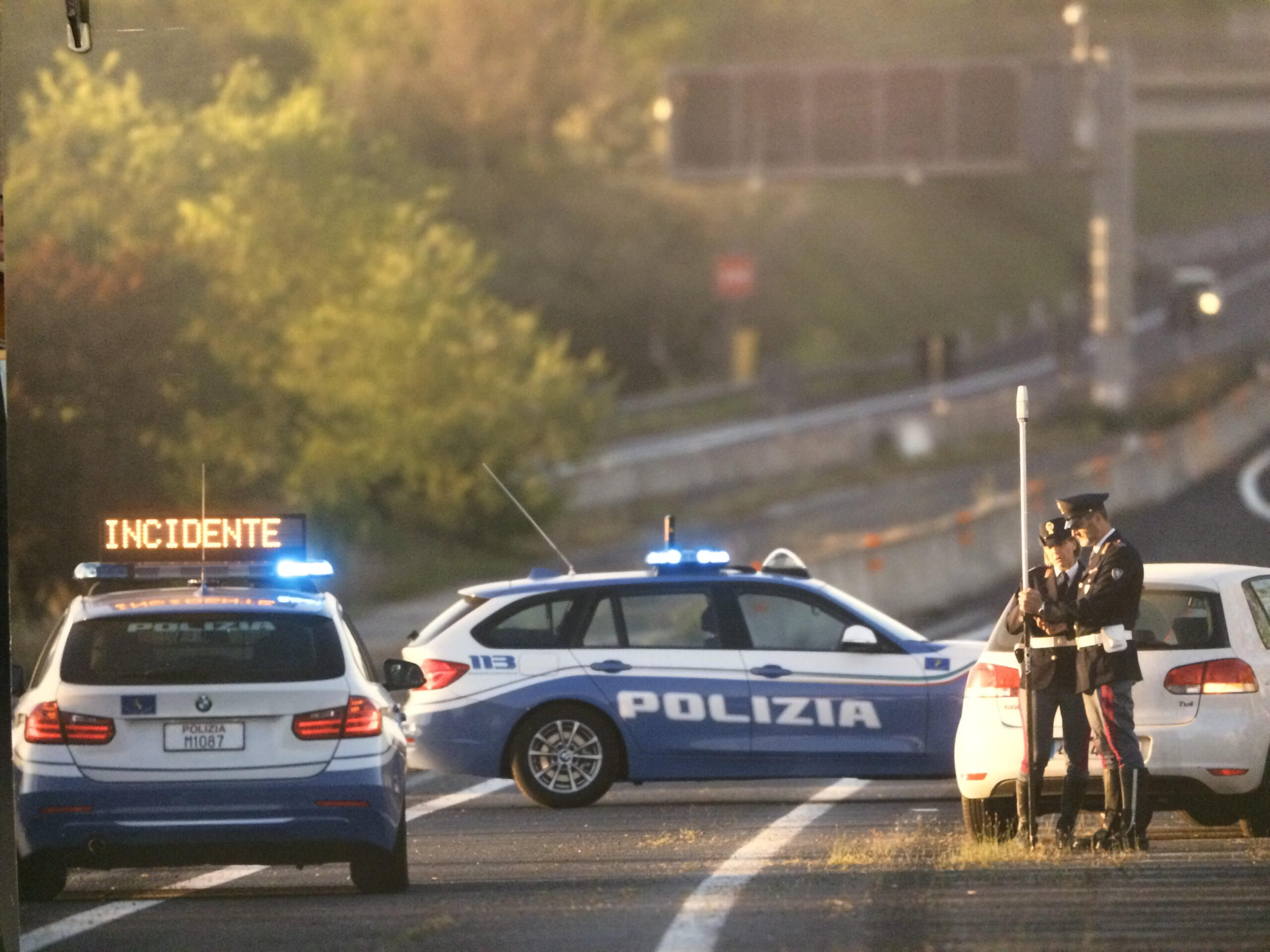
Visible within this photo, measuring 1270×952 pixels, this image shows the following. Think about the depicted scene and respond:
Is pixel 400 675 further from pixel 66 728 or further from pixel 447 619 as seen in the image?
pixel 447 619

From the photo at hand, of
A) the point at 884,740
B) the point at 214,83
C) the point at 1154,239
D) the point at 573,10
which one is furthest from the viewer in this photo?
the point at 1154,239

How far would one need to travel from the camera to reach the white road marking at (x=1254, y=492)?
41.6 feet

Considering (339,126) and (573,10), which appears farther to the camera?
(339,126)

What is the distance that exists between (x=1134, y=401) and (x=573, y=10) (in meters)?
5.66

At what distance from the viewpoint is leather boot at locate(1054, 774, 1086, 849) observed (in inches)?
431

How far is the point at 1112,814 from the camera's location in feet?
35.9

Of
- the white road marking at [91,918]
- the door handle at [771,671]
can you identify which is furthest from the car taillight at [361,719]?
the door handle at [771,671]

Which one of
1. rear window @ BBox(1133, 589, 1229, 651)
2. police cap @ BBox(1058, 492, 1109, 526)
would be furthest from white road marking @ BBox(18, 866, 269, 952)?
rear window @ BBox(1133, 589, 1229, 651)

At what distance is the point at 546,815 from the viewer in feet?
44.8

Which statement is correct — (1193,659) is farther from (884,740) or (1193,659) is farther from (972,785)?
(884,740)

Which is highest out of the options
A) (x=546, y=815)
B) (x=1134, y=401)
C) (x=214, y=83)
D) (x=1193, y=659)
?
(x=214, y=83)

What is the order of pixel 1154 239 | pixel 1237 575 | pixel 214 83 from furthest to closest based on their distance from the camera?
pixel 1154 239 < pixel 214 83 < pixel 1237 575

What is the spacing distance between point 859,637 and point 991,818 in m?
2.07

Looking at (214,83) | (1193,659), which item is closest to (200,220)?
(214,83)
